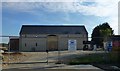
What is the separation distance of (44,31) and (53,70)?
225 feet

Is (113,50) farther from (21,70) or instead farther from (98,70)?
(21,70)

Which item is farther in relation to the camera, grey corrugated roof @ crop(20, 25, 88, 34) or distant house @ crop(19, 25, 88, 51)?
grey corrugated roof @ crop(20, 25, 88, 34)

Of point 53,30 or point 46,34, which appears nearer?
point 46,34

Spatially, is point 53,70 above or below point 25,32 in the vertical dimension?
below

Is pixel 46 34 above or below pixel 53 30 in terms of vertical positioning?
below

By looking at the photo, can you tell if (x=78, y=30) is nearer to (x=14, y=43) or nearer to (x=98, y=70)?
(x=14, y=43)

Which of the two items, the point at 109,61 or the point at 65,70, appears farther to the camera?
the point at 109,61

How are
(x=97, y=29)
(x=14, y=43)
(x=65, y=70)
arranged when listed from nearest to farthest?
(x=65, y=70) → (x=14, y=43) → (x=97, y=29)

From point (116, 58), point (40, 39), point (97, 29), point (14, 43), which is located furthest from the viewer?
point (97, 29)

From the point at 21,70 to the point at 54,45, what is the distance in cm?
4948

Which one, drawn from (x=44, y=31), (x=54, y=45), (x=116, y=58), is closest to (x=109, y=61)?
(x=116, y=58)

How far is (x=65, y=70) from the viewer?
16.5m

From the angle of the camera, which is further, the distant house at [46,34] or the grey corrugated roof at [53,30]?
the grey corrugated roof at [53,30]

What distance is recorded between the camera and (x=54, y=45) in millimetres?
66125
